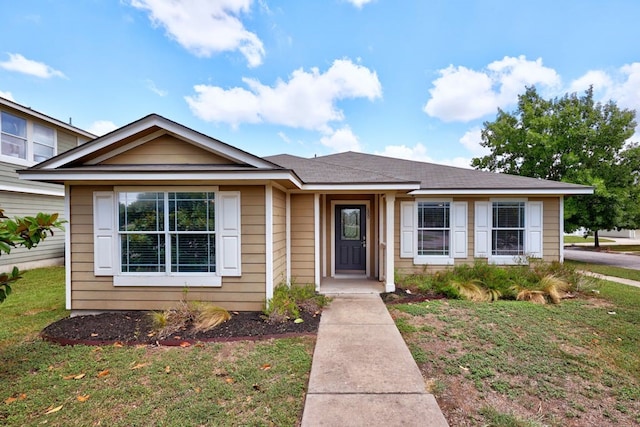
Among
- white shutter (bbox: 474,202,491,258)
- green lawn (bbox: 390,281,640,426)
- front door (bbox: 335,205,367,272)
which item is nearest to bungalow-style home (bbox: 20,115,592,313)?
front door (bbox: 335,205,367,272)

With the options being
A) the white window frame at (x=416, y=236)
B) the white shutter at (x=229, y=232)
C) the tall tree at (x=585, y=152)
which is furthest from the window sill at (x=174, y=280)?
the tall tree at (x=585, y=152)

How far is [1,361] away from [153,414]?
9.13 ft

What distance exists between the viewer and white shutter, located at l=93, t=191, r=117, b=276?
5387mm

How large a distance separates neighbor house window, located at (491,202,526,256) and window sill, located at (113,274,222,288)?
23.8 ft

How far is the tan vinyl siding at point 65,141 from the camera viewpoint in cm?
1115

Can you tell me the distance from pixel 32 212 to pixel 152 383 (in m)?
10.8

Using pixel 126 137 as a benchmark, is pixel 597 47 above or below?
above

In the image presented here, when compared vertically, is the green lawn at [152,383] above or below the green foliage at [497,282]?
below

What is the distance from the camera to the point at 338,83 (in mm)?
15430

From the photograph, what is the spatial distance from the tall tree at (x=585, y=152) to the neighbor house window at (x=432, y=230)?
27.5ft

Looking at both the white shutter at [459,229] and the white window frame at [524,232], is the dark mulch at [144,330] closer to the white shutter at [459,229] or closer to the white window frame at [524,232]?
the white shutter at [459,229]

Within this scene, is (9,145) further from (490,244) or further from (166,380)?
(490,244)

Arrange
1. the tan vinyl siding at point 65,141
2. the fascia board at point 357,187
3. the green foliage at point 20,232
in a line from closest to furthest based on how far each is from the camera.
A: the green foliage at point 20,232 < the fascia board at point 357,187 < the tan vinyl siding at point 65,141

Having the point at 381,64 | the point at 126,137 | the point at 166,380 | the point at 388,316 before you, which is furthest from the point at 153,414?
the point at 381,64
